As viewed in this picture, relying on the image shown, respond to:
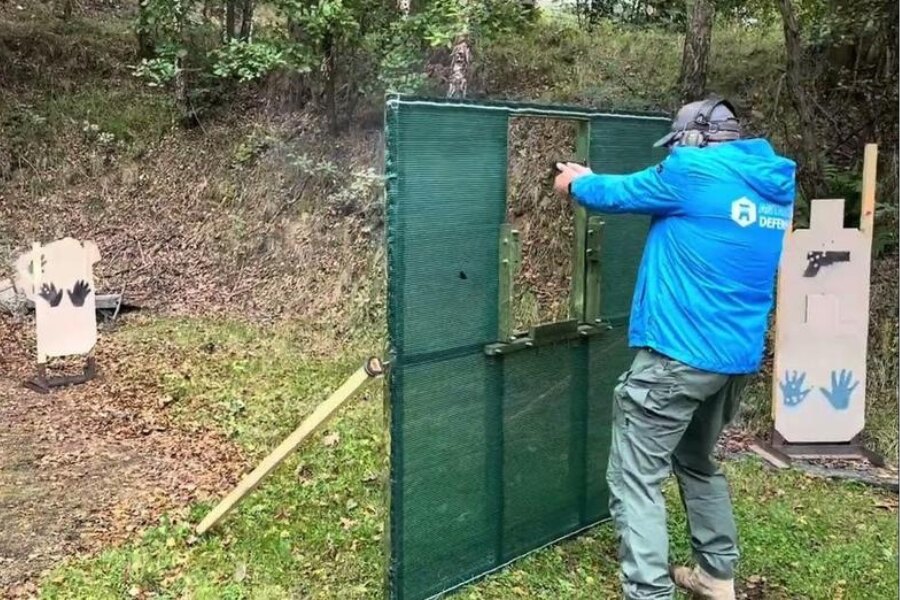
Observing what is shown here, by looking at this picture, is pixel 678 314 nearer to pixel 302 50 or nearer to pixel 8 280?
pixel 302 50

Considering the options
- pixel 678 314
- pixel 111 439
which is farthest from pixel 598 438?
pixel 111 439

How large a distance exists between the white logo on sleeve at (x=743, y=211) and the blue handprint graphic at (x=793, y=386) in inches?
105

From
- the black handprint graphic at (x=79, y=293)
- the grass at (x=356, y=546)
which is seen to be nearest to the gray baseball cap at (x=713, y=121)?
the grass at (x=356, y=546)

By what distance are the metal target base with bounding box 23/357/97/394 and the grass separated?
177 centimetres

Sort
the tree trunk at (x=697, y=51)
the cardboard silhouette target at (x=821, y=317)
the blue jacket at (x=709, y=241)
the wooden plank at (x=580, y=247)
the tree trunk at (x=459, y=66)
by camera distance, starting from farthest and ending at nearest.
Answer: the tree trunk at (x=697, y=51) < the tree trunk at (x=459, y=66) < the cardboard silhouette target at (x=821, y=317) < the wooden plank at (x=580, y=247) < the blue jacket at (x=709, y=241)

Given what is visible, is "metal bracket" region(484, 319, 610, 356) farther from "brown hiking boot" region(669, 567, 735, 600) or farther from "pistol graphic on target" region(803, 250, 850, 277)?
"pistol graphic on target" region(803, 250, 850, 277)

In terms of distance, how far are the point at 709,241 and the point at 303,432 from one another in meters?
1.82

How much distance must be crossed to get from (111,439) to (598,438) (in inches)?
131

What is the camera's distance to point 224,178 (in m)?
11.0

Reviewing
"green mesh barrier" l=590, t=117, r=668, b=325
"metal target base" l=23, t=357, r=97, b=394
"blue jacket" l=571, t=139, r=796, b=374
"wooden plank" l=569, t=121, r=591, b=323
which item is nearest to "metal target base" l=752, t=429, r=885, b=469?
"green mesh barrier" l=590, t=117, r=668, b=325

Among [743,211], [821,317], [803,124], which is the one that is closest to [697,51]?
[803,124]

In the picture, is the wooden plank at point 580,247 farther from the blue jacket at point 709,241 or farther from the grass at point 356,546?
the grass at point 356,546

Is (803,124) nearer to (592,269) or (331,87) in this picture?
(592,269)

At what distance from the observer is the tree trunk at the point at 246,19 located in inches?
443
